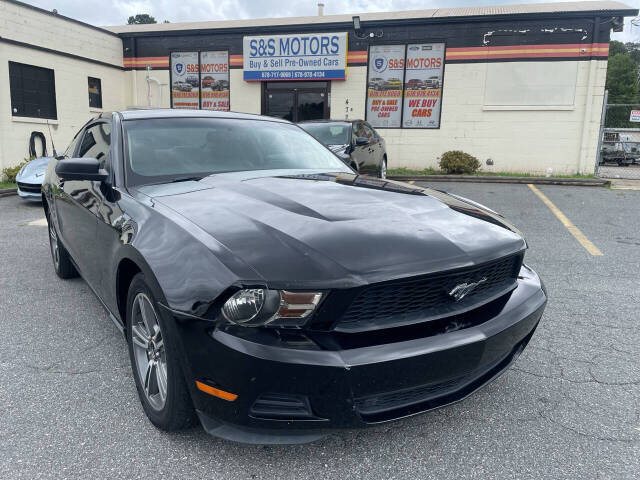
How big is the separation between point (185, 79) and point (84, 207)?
14248 millimetres

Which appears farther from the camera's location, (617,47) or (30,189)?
(617,47)

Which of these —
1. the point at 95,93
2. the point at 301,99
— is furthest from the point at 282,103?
the point at 95,93

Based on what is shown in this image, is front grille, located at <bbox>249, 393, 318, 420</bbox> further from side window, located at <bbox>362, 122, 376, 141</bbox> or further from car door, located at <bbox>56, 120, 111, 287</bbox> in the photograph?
side window, located at <bbox>362, 122, 376, 141</bbox>

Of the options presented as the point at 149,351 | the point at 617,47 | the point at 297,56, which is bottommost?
the point at 149,351

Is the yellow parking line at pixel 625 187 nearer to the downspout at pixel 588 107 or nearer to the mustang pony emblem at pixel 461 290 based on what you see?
the downspout at pixel 588 107

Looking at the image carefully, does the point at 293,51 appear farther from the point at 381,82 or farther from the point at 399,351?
the point at 399,351

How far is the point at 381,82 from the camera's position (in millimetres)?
14789

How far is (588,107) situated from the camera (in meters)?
13.5

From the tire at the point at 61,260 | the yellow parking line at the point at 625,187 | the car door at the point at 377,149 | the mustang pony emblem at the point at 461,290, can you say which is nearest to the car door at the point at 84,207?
the tire at the point at 61,260

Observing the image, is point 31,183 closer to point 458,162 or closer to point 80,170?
point 80,170

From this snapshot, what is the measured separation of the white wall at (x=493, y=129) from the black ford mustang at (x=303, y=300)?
1252cm

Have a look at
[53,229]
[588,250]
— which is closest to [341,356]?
[53,229]

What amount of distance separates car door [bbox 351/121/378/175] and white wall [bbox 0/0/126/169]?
27.9 ft

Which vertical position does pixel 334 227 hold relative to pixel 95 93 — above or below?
below
